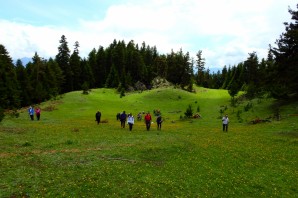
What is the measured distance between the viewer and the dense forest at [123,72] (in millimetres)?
63250

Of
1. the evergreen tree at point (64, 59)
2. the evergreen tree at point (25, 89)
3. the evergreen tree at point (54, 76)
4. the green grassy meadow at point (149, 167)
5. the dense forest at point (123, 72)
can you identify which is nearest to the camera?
the green grassy meadow at point (149, 167)

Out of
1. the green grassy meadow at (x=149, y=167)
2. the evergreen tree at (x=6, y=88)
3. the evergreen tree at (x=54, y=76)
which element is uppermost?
the evergreen tree at (x=54, y=76)

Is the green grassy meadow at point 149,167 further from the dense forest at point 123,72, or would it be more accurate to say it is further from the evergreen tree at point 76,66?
the evergreen tree at point 76,66

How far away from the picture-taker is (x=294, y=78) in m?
51.0

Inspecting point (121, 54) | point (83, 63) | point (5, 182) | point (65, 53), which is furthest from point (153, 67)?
point (5, 182)

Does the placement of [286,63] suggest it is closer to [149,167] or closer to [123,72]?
[149,167]

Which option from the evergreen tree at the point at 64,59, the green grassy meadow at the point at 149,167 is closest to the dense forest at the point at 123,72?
the evergreen tree at the point at 64,59

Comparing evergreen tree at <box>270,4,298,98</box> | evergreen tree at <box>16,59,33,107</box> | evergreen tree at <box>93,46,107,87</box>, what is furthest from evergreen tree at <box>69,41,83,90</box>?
evergreen tree at <box>270,4,298,98</box>

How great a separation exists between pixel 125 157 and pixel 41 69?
89639 millimetres

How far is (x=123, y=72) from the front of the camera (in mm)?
125625

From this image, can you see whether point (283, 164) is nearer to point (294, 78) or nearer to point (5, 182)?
point (5, 182)

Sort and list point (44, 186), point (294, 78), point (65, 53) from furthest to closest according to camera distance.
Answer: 1. point (65, 53)
2. point (294, 78)
3. point (44, 186)

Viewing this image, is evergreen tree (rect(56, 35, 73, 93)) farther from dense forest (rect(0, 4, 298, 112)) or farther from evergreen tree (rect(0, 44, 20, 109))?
evergreen tree (rect(0, 44, 20, 109))

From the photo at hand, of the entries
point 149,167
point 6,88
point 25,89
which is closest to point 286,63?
point 149,167
